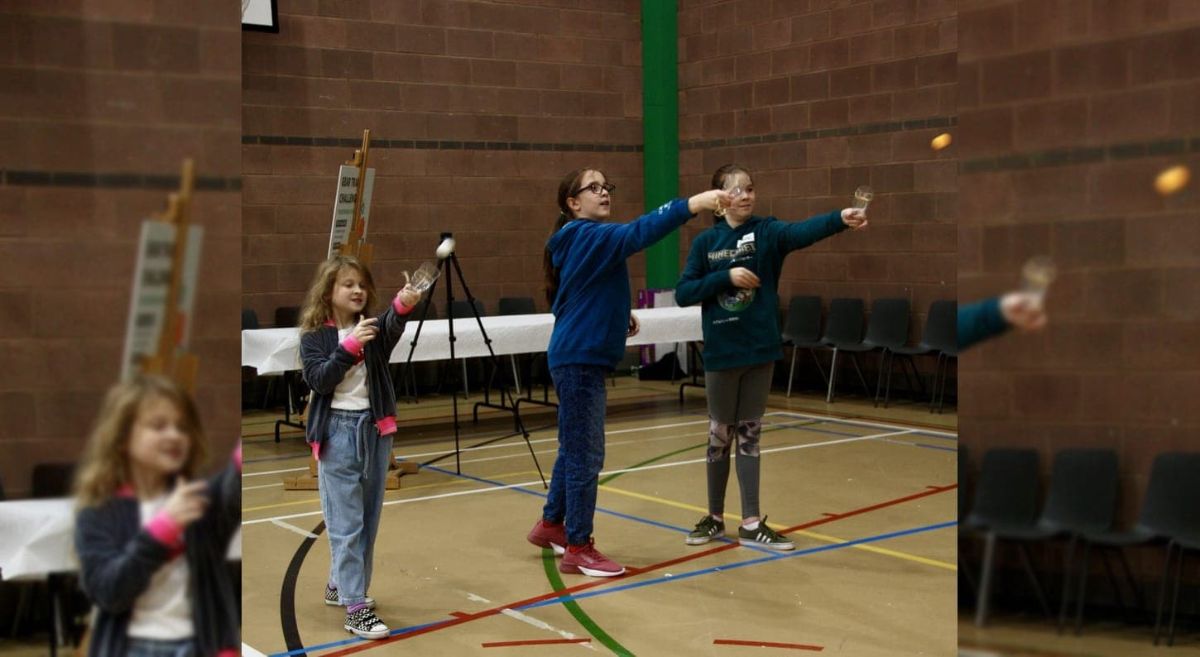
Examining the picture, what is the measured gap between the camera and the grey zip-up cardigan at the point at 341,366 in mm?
3969

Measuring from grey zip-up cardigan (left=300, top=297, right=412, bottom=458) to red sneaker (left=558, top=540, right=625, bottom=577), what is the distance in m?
1.11

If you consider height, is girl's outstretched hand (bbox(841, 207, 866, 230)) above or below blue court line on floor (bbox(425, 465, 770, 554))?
above

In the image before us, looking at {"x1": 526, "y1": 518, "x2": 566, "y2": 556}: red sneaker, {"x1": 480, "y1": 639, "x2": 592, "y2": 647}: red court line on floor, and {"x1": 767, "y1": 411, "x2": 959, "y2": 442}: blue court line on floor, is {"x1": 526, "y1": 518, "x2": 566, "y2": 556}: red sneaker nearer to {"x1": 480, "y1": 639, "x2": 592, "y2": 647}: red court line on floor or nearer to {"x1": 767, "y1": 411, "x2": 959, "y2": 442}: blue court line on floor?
{"x1": 480, "y1": 639, "x2": 592, "y2": 647}: red court line on floor

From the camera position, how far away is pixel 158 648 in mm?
1170

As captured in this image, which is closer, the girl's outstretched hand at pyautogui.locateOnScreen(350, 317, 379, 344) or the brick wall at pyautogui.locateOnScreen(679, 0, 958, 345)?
the girl's outstretched hand at pyautogui.locateOnScreen(350, 317, 379, 344)

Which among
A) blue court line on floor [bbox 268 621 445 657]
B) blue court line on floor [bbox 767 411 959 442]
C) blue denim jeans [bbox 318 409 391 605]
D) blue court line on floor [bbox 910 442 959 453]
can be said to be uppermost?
blue denim jeans [bbox 318 409 391 605]

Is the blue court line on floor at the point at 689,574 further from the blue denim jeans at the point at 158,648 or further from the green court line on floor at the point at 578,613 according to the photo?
the blue denim jeans at the point at 158,648

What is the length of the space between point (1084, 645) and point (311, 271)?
980 centimetres

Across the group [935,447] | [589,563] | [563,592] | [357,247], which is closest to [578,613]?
[563,592]

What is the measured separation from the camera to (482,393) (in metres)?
11.1

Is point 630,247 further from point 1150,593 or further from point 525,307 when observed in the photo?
point 525,307

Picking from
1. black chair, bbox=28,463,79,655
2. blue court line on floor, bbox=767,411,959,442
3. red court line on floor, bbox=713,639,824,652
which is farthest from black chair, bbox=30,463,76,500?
blue court line on floor, bbox=767,411,959,442

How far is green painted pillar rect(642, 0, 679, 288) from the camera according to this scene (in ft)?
39.4

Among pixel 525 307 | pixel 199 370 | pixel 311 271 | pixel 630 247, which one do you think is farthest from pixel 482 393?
pixel 199 370
